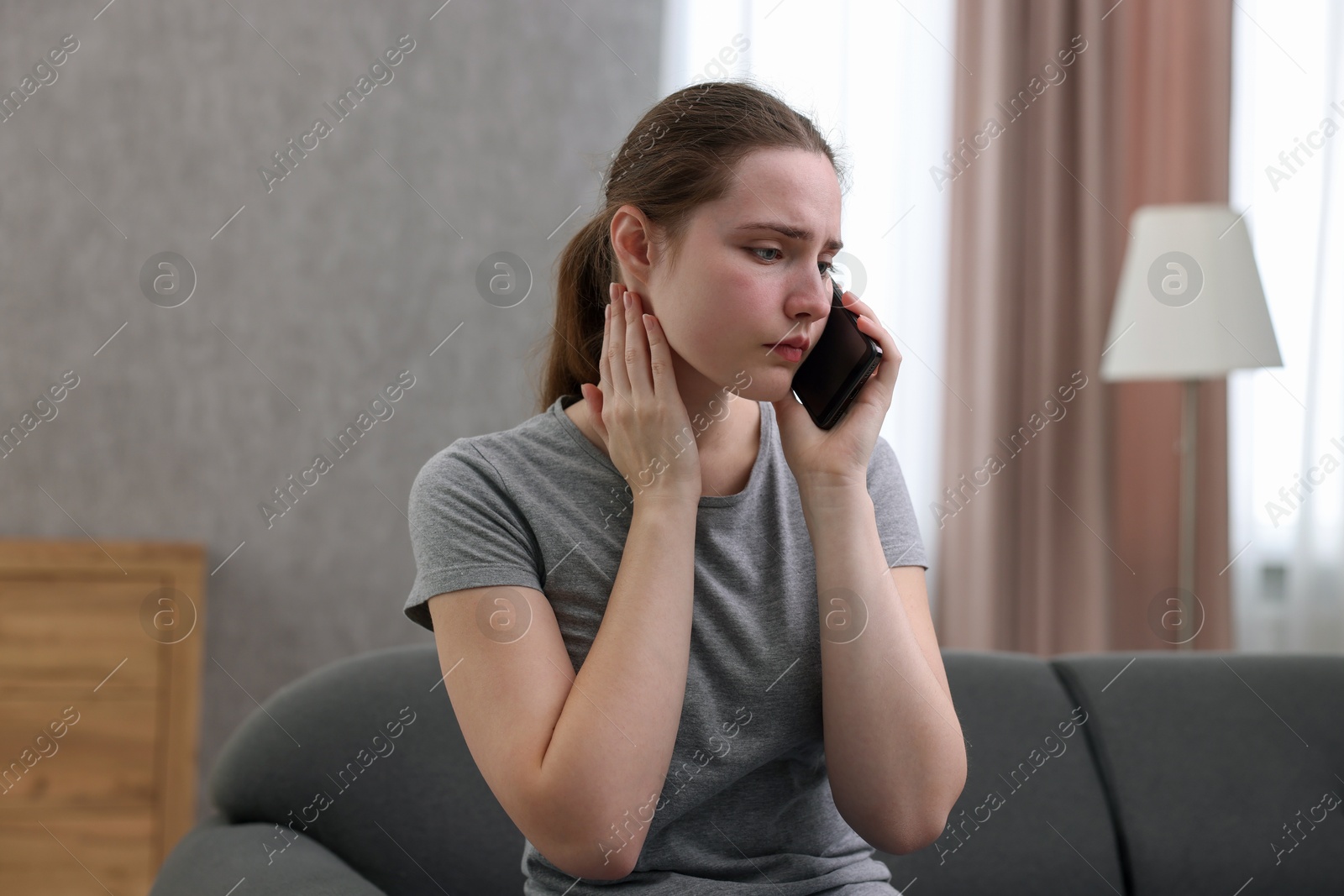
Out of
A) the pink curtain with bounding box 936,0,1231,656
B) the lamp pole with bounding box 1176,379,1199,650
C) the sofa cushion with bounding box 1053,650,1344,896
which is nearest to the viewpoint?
the sofa cushion with bounding box 1053,650,1344,896

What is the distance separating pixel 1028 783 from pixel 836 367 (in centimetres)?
70

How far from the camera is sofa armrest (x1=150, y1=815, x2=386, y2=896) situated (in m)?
1.09

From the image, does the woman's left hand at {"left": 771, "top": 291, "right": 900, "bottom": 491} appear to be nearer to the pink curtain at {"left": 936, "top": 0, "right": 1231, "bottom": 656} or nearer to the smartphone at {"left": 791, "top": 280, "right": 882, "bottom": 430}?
the smartphone at {"left": 791, "top": 280, "right": 882, "bottom": 430}

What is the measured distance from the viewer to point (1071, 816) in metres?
1.42

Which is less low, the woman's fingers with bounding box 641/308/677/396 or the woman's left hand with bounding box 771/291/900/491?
the woman's fingers with bounding box 641/308/677/396

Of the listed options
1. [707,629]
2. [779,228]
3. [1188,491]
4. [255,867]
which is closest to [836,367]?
[779,228]

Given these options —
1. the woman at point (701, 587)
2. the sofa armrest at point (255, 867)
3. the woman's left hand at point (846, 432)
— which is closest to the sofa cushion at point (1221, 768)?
the woman at point (701, 587)

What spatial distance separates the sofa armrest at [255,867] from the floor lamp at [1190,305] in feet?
6.06

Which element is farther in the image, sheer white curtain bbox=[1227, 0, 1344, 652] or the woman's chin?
sheer white curtain bbox=[1227, 0, 1344, 652]

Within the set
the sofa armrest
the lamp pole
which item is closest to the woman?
the sofa armrest

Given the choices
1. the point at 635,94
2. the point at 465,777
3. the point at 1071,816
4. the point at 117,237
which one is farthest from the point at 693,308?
the point at 117,237

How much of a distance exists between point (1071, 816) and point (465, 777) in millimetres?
807

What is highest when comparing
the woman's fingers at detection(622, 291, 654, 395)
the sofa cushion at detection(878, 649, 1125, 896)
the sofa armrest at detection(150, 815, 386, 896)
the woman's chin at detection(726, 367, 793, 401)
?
the woman's fingers at detection(622, 291, 654, 395)

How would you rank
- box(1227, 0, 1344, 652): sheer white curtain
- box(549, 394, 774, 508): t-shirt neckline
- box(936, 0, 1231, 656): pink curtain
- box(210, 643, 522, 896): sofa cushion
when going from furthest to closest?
box(936, 0, 1231, 656): pink curtain < box(1227, 0, 1344, 652): sheer white curtain < box(210, 643, 522, 896): sofa cushion < box(549, 394, 774, 508): t-shirt neckline
